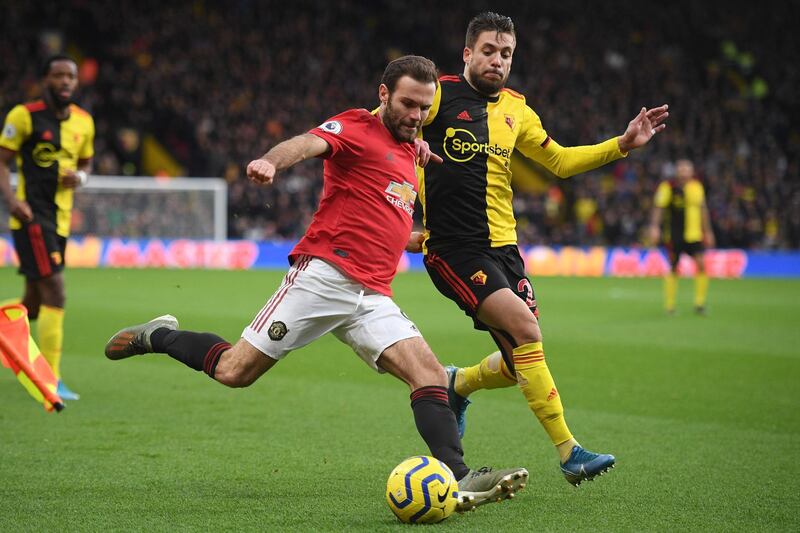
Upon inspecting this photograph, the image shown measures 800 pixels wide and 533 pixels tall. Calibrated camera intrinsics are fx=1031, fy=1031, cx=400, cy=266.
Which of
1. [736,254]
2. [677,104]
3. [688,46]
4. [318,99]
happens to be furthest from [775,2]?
[318,99]

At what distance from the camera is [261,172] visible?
13.0 ft

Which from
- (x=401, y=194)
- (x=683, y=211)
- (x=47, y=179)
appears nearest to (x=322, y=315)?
(x=401, y=194)

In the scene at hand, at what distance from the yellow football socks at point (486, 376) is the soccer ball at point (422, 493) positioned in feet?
5.26

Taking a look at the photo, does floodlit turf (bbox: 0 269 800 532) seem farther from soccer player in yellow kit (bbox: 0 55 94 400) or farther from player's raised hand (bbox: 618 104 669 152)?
player's raised hand (bbox: 618 104 669 152)

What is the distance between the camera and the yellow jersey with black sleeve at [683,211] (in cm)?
1614

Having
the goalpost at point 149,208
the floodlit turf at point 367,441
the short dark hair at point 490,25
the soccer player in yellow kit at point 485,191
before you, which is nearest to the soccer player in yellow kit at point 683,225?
the floodlit turf at point 367,441

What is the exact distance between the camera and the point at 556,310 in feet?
52.2

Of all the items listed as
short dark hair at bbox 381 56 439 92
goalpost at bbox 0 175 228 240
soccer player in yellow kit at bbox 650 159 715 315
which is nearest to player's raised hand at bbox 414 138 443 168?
short dark hair at bbox 381 56 439 92

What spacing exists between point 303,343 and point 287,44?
27.8 metres

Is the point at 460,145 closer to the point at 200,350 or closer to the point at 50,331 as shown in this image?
the point at 200,350

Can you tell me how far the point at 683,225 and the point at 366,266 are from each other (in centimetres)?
1233

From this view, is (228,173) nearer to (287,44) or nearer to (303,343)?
(287,44)

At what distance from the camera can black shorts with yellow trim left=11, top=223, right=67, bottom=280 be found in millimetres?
7539

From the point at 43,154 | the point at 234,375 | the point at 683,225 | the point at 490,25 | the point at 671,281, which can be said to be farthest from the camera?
the point at 683,225
